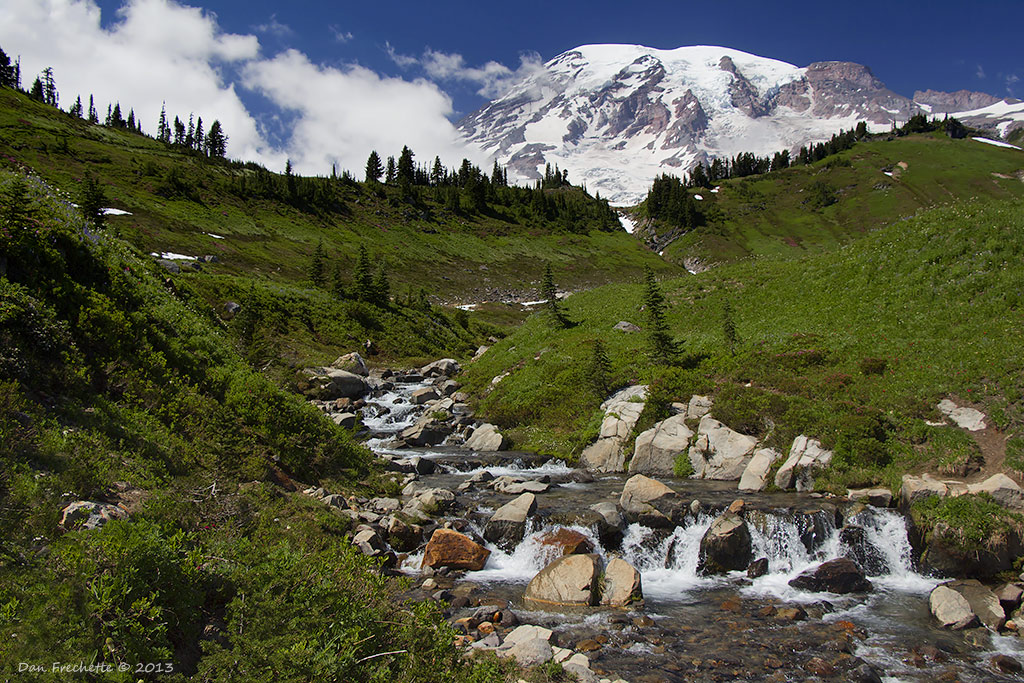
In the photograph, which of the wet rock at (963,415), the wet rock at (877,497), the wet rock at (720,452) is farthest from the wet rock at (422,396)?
the wet rock at (963,415)

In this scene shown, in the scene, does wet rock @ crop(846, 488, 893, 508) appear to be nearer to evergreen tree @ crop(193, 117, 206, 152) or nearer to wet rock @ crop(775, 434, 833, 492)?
wet rock @ crop(775, 434, 833, 492)

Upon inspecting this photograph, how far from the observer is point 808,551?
12789 mm

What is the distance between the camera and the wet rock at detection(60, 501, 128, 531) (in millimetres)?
6133

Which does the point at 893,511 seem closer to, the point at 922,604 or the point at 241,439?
the point at 922,604

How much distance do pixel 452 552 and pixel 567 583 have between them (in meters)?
3.11

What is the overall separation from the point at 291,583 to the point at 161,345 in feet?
37.6

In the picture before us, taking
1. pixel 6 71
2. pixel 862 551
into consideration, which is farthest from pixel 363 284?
pixel 6 71

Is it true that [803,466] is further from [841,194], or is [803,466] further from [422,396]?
[841,194]

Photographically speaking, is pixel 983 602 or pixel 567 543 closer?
pixel 983 602

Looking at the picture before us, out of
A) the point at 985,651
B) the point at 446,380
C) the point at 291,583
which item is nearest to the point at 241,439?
the point at 291,583

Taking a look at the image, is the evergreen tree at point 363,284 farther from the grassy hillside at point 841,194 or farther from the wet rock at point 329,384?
the grassy hillside at point 841,194

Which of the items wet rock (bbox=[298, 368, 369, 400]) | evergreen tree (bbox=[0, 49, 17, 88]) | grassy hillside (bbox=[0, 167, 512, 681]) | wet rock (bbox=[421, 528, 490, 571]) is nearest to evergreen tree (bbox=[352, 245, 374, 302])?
wet rock (bbox=[298, 368, 369, 400])

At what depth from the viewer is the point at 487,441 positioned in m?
26.1

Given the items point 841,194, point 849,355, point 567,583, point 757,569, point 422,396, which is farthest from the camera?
point 841,194
